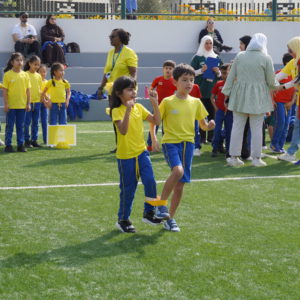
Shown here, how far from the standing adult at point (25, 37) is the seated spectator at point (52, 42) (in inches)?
10.4

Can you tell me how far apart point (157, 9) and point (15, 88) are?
1183cm

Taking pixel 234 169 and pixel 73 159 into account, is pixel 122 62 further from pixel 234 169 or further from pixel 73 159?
pixel 234 169

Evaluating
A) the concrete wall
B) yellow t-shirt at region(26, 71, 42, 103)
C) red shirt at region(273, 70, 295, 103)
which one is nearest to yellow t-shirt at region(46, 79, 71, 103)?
yellow t-shirt at region(26, 71, 42, 103)

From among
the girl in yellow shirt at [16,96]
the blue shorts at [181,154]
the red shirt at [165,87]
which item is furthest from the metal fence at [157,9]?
the blue shorts at [181,154]

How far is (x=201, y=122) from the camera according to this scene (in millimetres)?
6746

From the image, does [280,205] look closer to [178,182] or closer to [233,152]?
[178,182]

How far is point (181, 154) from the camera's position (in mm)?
6559

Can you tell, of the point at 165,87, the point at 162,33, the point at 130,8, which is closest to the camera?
the point at 165,87

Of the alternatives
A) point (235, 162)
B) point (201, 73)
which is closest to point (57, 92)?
point (201, 73)

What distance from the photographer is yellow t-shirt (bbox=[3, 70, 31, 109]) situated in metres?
11.6

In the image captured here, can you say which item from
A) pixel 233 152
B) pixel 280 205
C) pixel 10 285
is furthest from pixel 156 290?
pixel 233 152

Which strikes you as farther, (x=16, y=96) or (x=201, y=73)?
(x=201, y=73)

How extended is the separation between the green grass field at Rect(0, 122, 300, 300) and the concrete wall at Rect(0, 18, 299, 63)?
464 inches

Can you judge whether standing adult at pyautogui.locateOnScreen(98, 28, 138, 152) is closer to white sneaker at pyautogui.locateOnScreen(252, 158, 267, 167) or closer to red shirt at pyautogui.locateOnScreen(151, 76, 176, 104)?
red shirt at pyautogui.locateOnScreen(151, 76, 176, 104)
